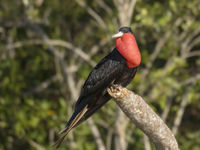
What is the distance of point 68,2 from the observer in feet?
25.5

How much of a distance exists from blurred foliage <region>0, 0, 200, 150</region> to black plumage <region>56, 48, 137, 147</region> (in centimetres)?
241

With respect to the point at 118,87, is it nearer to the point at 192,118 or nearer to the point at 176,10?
the point at 176,10

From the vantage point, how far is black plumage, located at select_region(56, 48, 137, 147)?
4.12 metres

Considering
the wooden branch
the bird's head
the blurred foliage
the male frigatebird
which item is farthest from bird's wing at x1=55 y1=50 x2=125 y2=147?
the blurred foliage

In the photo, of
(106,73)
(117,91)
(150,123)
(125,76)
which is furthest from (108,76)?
(150,123)

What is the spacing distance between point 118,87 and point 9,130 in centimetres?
453

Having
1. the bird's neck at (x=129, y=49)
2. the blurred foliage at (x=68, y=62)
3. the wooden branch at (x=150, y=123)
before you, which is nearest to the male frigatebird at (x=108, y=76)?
the bird's neck at (x=129, y=49)

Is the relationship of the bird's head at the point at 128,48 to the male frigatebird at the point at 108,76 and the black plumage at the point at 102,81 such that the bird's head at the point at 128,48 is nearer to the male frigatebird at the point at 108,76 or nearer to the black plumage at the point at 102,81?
the male frigatebird at the point at 108,76

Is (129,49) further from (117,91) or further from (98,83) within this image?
(98,83)

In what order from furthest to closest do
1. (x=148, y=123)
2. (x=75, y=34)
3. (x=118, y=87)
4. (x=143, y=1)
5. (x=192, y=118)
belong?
(x=192, y=118) → (x=75, y=34) → (x=143, y=1) → (x=118, y=87) → (x=148, y=123)

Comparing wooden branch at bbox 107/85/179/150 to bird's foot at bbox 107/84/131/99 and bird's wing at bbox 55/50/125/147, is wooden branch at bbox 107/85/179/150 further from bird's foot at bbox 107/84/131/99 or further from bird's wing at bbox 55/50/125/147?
bird's wing at bbox 55/50/125/147

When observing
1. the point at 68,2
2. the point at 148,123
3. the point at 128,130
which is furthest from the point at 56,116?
the point at 148,123

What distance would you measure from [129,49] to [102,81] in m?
0.47

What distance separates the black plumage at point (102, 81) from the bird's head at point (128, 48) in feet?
0.39
